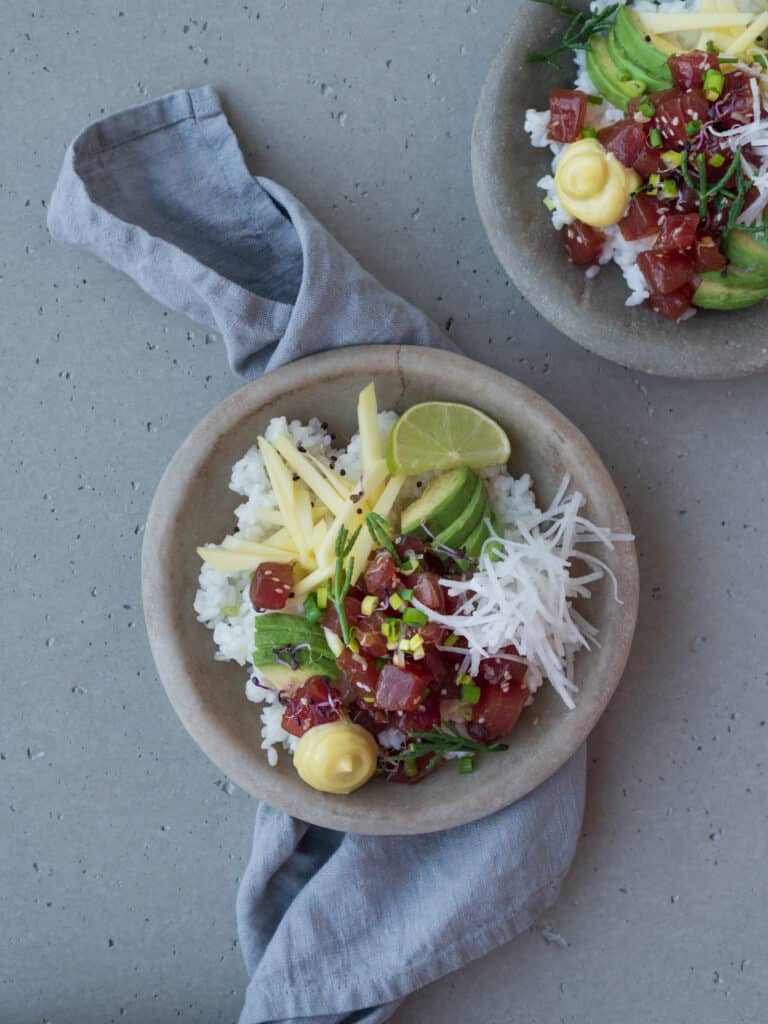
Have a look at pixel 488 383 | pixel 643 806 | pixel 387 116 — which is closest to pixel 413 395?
pixel 488 383

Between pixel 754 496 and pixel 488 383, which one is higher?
pixel 488 383

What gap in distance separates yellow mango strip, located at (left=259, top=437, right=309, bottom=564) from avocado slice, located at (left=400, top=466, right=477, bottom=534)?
192mm

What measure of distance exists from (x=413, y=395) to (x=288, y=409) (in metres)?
0.25

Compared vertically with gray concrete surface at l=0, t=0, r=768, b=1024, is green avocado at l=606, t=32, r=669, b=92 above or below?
above

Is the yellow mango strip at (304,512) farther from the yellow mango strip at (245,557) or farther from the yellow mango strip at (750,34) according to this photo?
the yellow mango strip at (750,34)

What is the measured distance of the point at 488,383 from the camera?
1.98 m

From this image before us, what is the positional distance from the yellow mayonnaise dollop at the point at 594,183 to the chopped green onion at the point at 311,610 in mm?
883

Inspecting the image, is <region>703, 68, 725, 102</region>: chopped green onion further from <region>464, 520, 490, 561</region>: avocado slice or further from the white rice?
<region>464, 520, 490, 561</region>: avocado slice

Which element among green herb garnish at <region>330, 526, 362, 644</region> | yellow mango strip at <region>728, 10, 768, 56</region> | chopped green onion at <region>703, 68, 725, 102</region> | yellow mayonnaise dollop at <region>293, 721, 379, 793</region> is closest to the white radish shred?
green herb garnish at <region>330, 526, 362, 644</region>

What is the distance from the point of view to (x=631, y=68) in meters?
1.96

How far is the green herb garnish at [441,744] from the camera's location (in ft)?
6.24

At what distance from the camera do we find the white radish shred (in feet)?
6.01

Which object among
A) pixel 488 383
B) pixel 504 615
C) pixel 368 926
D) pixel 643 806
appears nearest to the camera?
pixel 504 615

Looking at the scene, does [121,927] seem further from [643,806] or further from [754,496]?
[754,496]
